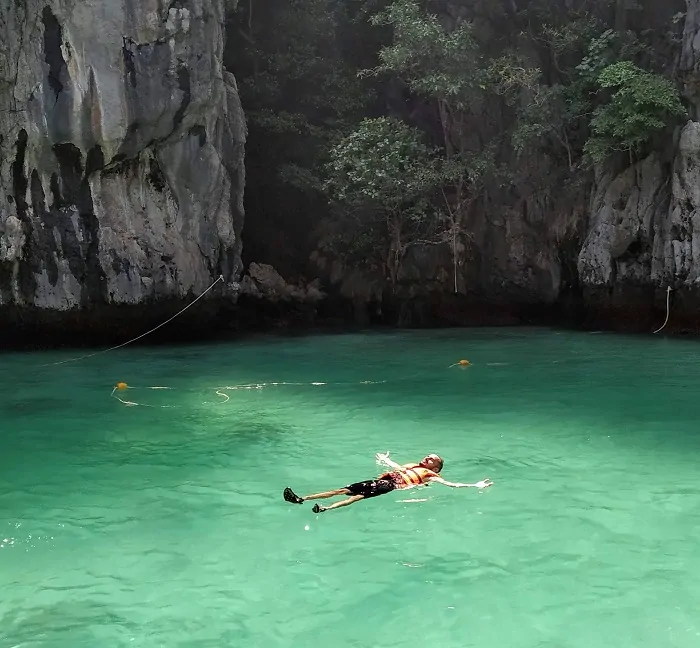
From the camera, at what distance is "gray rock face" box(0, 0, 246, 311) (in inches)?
590

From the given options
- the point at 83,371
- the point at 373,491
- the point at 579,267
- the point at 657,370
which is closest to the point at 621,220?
the point at 579,267

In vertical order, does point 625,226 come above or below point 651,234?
above

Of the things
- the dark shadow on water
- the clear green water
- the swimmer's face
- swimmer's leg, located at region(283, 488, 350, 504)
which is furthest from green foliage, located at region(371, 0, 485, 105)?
the dark shadow on water

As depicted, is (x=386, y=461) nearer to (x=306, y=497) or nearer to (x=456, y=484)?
(x=456, y=484)

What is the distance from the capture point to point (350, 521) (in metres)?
5.26

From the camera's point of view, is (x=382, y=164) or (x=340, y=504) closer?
(x=340, y=504)

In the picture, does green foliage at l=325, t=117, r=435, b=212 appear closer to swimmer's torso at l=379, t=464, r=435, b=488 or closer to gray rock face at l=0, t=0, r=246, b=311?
gray rock face at l=0, t=0, r=246, b=311

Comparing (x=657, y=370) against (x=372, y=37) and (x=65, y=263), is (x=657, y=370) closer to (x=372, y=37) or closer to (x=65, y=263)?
(x=65, y=263)

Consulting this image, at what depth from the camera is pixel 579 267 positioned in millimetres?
18859

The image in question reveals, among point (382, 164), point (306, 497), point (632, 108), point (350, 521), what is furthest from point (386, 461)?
point (382, 164)

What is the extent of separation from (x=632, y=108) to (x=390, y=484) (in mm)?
13080

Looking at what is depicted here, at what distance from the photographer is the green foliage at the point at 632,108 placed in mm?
15531

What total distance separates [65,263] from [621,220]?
43.2ft

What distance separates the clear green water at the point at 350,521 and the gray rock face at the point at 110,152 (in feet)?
21.6
